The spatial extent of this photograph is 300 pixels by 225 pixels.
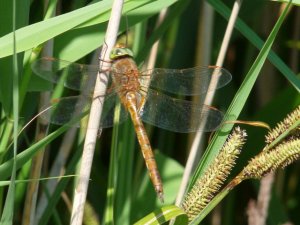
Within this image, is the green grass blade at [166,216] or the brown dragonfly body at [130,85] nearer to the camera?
the green grass blade at [166,216]

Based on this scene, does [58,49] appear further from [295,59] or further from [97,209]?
[295,59]

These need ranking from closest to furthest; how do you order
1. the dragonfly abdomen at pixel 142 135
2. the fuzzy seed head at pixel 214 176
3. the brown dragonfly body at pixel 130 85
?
the fuzzy seed head at pixel 214 176
the dragonfly abdomen at pixel 142 135
the brown dragonfly body at pixel 130 85

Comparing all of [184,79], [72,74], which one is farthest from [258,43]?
[72,74]

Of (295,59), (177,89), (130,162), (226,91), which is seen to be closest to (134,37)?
(177,89)

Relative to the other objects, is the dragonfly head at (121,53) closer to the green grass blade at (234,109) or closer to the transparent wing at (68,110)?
the transparent wing at (68,110)

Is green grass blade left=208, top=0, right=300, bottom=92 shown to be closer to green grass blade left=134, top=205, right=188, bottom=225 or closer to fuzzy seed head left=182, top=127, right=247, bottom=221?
fuzzy seed head left=182, top=127, right=247, bottom=221

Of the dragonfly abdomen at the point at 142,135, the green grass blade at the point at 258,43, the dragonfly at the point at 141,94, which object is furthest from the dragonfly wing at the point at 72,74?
the green grass blade at the point at 258,43

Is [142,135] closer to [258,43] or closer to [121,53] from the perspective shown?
[121,53]

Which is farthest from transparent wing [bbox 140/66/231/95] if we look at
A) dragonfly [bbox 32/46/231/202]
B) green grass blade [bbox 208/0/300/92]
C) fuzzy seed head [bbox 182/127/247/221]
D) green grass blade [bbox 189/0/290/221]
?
fuzzy seed head [bbox 182/127/247/221]
